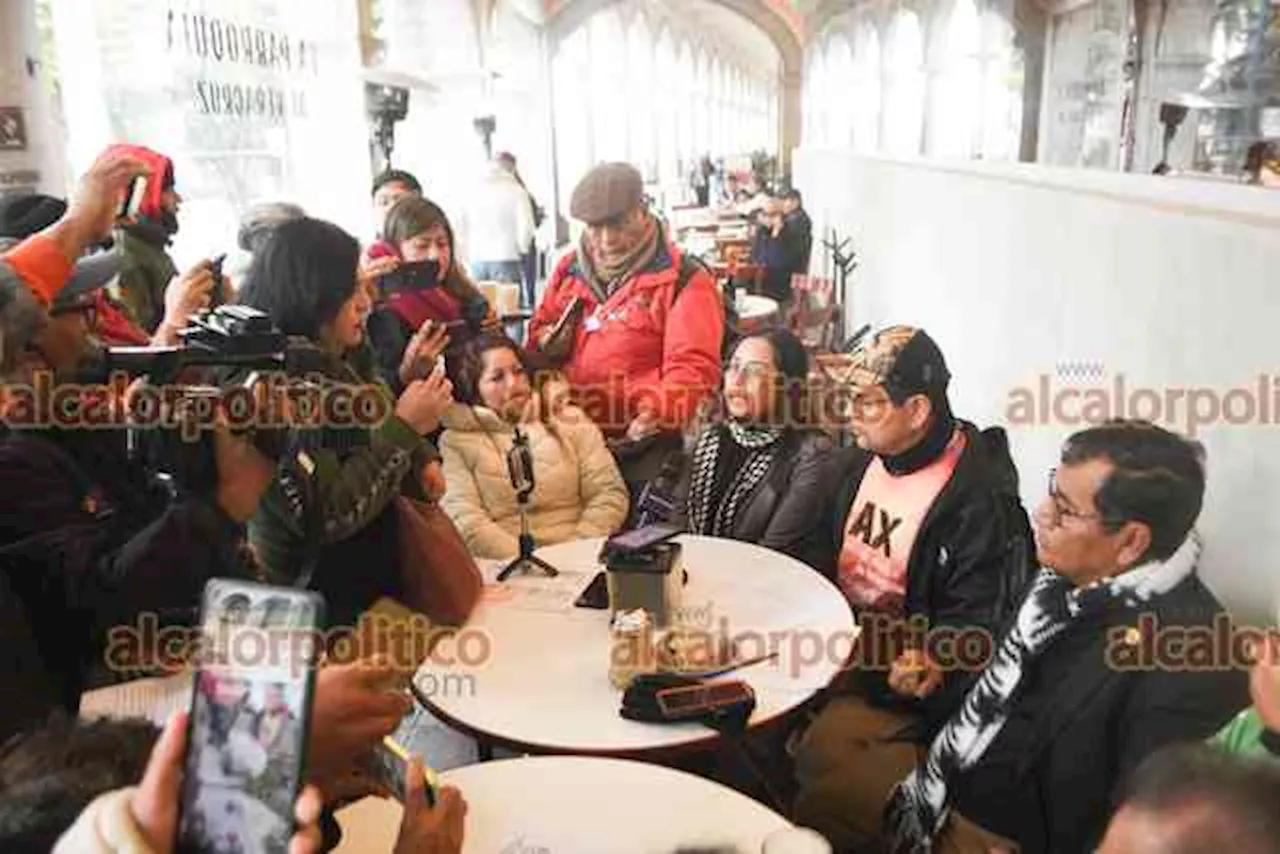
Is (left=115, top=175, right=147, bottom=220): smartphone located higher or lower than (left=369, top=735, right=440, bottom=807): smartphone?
higher

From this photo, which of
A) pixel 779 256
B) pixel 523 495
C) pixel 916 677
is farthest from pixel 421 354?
pixel 779 256

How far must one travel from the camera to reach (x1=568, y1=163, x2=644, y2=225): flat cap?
3.06 m

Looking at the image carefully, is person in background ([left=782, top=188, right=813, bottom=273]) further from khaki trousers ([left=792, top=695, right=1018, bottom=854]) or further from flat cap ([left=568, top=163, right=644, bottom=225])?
khaki trousers ([left=792, top=695, right=1018, bottom=854])

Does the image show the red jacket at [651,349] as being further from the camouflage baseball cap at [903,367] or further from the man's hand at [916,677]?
the man's hand at [916,677]

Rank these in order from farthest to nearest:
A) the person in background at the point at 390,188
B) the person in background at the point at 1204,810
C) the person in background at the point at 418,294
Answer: the person in background at the point at 390,188, the person in background at the point at 418,294, the person in background at the point at 1204,810

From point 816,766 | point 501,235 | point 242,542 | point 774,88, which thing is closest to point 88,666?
point 242,542

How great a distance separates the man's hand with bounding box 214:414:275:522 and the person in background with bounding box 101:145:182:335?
136 cm

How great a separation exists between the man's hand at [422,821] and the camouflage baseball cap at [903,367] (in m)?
1.41

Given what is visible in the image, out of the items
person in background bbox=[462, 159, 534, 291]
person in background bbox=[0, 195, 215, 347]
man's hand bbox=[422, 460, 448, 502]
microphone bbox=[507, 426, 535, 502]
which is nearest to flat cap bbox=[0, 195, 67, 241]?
person in background bbox=[0, 195, 215, 347]

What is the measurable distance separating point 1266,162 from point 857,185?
2244mm

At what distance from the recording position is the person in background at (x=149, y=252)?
2.66 m

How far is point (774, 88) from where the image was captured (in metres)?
17.7

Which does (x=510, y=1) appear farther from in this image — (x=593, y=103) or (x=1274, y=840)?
(x=1274, y=840)
